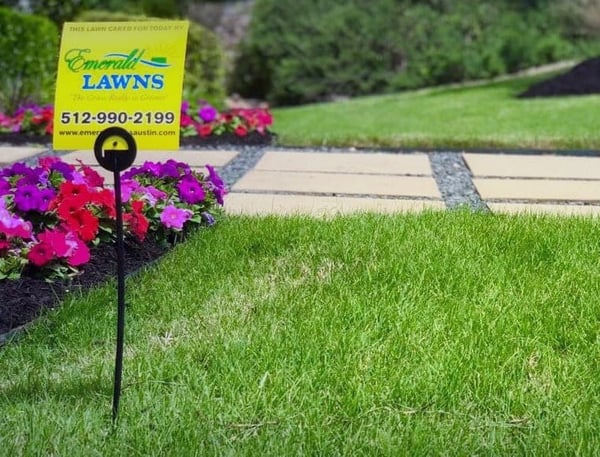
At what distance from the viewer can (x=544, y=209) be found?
3461mm

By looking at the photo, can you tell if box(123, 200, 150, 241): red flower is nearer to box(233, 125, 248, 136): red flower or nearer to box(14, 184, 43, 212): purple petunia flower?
box(14, 184, 43, 212): purple petunia flower

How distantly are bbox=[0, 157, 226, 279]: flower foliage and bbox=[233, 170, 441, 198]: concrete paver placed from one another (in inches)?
29.8

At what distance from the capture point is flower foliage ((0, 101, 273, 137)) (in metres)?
5.61

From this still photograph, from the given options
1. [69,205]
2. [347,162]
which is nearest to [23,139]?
[347,162]

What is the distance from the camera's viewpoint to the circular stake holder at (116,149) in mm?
1717

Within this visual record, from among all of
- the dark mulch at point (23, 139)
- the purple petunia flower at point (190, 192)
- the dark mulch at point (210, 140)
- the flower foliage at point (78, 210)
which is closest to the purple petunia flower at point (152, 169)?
the flower foliage at point (78, 210)

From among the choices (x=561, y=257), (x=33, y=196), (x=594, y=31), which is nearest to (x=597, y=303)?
(x=561, y=257)

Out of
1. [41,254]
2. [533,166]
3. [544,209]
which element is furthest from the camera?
[533,166]

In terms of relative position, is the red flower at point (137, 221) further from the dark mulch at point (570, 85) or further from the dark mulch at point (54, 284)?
the dark mulch at point (570, 85)

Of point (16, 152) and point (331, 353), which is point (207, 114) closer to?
point (16, 152)

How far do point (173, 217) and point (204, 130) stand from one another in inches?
109

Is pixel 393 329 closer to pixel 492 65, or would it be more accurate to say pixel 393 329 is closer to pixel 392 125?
pixel 392 125

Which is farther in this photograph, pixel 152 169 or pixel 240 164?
pixel 240 164

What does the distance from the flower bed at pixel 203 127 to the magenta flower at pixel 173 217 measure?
2615 millimetres
